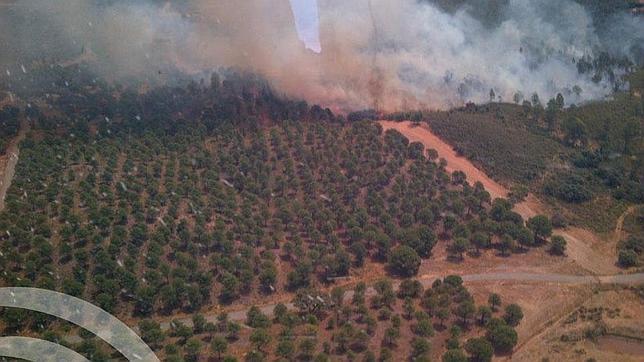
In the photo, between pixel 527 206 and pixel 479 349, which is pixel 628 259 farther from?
pixel 479 349

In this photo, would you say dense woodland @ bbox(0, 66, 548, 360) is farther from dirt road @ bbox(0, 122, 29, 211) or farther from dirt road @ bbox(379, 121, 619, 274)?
dirt road @ bbox(379, 121, 619, 274)

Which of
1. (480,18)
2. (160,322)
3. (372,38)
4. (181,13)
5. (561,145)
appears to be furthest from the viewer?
(480,18)

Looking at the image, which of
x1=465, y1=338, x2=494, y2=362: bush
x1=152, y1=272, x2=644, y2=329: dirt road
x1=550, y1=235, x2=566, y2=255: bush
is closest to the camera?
x1=465, y1=338, x2=494, y2=362: bush

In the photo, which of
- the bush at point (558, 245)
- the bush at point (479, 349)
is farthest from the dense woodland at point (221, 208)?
the bush at point (558, 245)

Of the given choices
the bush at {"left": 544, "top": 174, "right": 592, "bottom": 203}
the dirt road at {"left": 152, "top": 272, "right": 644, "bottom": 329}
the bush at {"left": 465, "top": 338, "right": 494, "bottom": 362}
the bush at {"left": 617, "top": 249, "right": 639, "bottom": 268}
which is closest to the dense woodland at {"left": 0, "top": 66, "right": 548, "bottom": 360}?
the bush at {"left": 465, "top": 338, "right": 494, "bottom": 362}

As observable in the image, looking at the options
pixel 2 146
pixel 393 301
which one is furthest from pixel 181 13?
pixel 393 301

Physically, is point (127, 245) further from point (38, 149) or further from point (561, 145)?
point (561, 145)
